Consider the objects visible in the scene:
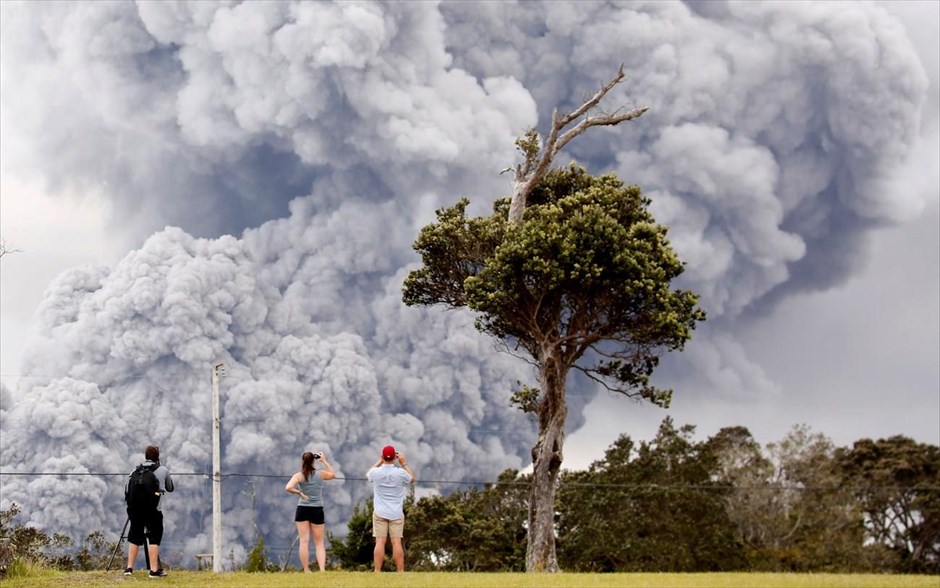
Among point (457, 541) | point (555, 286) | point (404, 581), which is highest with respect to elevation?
point (555, 286)

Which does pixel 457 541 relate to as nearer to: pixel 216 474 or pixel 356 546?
pixel 356 546

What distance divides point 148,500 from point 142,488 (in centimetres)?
22

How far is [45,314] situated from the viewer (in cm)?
9319

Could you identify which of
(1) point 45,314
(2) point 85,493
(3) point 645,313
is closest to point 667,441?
(3) point 645,313

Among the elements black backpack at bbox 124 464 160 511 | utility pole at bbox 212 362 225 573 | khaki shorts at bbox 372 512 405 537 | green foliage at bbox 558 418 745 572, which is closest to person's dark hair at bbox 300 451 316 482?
khaki shorts at bbox 372 512 405 537

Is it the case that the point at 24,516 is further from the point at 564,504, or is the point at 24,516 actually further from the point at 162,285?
the point at 564,504

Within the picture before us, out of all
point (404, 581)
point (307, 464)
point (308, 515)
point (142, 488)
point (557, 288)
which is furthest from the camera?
point (557, 288)

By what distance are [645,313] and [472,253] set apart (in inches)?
213

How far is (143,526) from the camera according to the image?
1719cm

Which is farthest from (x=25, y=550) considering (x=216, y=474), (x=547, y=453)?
(x=547, y=453)

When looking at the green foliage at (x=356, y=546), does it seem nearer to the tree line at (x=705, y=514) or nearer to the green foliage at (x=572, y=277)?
the tree line at (x=705, y=514)

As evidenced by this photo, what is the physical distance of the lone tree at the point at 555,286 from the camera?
28.3m

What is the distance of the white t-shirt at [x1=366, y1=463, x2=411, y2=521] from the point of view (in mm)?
18125

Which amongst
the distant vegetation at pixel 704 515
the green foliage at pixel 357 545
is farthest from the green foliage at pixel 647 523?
the green foliage at pixel 357 545
